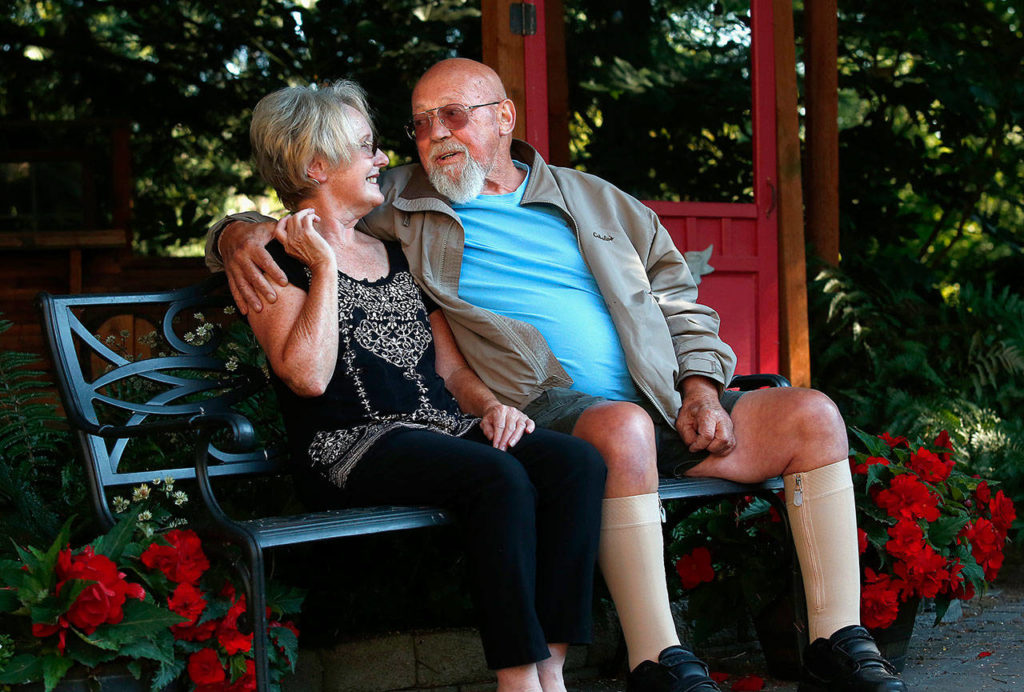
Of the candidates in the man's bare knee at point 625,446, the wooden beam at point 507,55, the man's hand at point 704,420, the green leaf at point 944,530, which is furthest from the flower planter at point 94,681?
the wooden beam at point 507,55

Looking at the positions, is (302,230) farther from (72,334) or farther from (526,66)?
(526,66)

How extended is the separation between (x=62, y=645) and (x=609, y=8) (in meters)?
3.89

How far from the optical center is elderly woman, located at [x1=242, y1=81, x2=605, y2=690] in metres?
2.28

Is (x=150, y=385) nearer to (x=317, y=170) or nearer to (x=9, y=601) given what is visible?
(x=317, y=170)

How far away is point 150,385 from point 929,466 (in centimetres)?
208

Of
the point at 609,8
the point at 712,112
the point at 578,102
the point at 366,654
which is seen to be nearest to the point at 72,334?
the point at 366,654

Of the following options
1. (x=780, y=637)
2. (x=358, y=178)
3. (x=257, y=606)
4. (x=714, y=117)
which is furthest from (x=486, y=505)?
(x=714, y=117)

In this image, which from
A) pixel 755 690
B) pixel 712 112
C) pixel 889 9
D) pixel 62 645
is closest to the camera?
pixel 62 645

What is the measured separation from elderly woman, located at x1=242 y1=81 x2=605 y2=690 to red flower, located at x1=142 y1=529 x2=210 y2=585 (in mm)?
337

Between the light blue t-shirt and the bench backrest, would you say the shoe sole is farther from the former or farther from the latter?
the bench backrest

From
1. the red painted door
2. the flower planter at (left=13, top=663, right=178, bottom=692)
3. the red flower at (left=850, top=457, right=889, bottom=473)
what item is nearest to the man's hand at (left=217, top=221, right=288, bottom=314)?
the flower planter at (left=13, top=663, right=178, bottom=692)

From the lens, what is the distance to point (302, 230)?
253 centimetres

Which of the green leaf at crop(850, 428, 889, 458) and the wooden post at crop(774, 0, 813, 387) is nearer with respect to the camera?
the green leaf at crop(850, 428, 889, 458)

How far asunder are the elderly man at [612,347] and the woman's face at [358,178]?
15 cm
